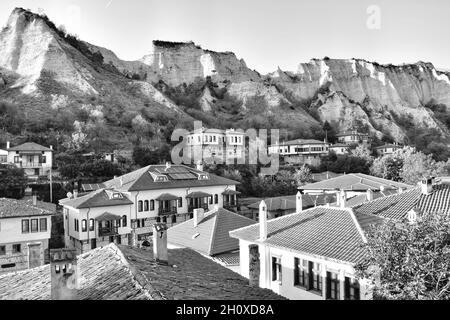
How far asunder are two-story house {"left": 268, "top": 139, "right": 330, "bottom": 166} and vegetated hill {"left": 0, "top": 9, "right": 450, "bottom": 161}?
977 cm

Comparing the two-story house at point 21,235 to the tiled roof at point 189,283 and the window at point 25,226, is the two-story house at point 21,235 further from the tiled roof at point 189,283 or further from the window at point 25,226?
A: the tiled roof at point 189,283

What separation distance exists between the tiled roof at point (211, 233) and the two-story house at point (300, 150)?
136 feet

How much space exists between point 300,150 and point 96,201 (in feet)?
133

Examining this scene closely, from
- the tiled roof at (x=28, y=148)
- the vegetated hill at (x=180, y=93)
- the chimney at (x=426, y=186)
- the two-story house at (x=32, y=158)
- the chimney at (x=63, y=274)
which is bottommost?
the chimney at (x=63, y=274)

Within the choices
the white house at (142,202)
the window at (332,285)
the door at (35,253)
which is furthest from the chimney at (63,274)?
the white house at (142,202)

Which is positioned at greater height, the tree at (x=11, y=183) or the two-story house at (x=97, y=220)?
the tree at (x=11, y=183)

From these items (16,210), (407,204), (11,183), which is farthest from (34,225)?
(407,204)

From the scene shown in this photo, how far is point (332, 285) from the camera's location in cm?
1025

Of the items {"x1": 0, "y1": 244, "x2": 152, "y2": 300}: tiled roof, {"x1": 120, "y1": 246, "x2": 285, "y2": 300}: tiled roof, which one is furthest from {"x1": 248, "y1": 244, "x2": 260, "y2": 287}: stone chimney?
{"x1": 0, "y1": 244, "x2": 152, "y2": 300}: tiled roof

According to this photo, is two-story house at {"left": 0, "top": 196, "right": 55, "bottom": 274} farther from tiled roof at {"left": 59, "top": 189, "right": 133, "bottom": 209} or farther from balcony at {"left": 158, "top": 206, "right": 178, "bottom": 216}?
balcony at {"left": 158, "top": 206, "right": 178, "bottom": 216}

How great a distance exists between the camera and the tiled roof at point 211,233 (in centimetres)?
1736

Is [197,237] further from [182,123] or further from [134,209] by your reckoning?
[182,123]

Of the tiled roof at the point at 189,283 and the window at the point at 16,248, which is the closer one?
the tiled roof at the point at 189,283

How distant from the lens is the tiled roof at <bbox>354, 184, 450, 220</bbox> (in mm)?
13156
